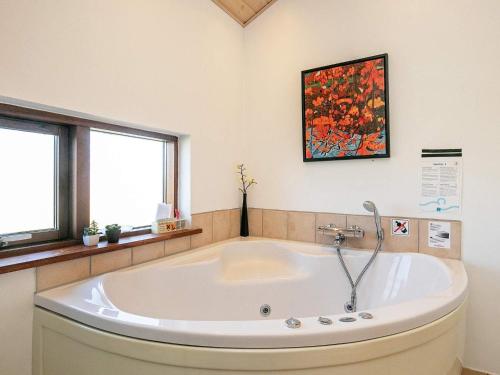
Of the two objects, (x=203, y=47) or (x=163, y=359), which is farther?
(x=203, y=47)

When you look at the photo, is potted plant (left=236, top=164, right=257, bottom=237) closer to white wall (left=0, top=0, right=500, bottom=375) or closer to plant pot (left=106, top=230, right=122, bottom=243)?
white wall (left=0, top=0, right=500, bottom=375)

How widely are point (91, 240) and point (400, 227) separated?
1832mm

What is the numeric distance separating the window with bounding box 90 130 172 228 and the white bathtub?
14.9 inches

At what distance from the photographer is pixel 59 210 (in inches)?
56.7

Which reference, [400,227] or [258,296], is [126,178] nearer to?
[258,296]

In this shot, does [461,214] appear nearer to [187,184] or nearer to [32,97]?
[187,184]

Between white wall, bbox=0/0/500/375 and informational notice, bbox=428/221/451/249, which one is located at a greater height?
white wall, bbox=0/0/500/375

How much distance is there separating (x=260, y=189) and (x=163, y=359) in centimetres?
167

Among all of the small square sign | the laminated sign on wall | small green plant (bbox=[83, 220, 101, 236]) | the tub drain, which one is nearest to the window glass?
small green plant (bbox=[83, 220, 101, 236])

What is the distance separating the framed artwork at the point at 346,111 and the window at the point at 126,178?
43.1 inches

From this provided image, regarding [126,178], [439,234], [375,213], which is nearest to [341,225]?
[375,213]

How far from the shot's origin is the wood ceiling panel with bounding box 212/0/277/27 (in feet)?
7.41

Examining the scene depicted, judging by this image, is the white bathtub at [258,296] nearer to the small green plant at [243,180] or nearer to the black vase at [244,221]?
the black vase at [244,221]

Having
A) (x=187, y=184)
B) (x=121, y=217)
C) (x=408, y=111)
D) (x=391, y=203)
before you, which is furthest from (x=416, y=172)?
(x=121, y=217)
